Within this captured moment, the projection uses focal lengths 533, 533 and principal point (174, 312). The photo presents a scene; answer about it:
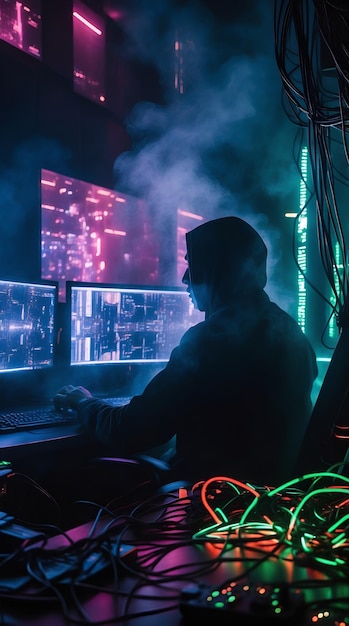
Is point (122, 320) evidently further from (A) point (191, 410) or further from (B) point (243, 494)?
(B) point (243, 494)

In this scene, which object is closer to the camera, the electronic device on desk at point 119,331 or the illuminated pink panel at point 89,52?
the electronic device on desk at point 119,331

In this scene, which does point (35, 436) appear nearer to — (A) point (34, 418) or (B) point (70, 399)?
(A) point (34, 418)

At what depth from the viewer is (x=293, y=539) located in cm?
86

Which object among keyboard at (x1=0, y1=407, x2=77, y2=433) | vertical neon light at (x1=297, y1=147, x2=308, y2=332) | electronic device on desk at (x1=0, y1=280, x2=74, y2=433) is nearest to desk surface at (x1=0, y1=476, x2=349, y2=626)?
keyboard at (x1=0, y1=407, x2=77, y2=433)

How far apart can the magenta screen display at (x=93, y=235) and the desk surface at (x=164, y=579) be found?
2053 mm

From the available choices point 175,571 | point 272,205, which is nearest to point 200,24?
point 272,205

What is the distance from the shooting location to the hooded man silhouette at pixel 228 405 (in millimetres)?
1733

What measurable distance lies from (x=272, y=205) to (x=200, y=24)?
1247 millimetres

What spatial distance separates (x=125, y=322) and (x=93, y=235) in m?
0.81

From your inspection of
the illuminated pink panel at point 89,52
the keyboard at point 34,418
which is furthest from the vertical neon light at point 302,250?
the keyboard at point 34,418

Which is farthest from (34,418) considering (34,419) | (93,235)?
(93,235)

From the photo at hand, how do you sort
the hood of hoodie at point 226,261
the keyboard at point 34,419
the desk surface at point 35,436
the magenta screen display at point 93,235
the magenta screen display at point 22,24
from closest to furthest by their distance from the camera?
the desk surface at point 35,436 < the keyboard at point 34,419 < the hood of hoodie at point 226,261 < the magenta screen display at point 22,24 < the magenta screen display at point 93,235

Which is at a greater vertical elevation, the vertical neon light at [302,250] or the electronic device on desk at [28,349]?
the vertical neon light at [302,250]

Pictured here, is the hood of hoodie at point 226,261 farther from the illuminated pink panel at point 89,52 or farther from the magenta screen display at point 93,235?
the illuminated pink panel at point 89,52
